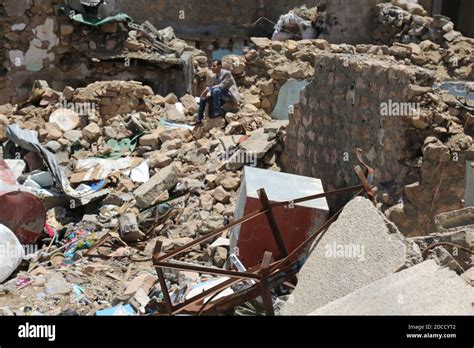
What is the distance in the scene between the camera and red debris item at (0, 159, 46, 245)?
7.79 meters

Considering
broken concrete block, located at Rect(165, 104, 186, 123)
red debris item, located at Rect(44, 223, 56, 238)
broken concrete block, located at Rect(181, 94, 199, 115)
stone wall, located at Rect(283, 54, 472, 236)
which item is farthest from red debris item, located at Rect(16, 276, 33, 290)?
broken concrete block, located at Rect(181, 94, 199, 115)

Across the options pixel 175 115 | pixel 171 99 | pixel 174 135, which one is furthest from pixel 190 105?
pixel 174 135

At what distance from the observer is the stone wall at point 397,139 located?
5.73 meters

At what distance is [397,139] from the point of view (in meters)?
5.94

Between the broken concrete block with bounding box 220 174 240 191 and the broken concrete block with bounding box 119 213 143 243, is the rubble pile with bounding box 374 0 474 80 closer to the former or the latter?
the broken concrete block with bounding box 220 174 240 191

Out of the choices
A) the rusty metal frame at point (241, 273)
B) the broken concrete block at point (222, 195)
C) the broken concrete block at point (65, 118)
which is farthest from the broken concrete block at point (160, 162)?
the rusty metal frame at point (241, 273)

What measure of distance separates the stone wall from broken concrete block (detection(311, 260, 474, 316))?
198cm

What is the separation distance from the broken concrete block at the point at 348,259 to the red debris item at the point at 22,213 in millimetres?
4233

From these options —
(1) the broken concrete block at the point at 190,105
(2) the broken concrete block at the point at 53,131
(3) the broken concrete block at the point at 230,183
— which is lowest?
(2) the broken concrete block at the point at 53,131

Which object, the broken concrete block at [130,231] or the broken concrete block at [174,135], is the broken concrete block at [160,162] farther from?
the broken concrete block at [130,231]

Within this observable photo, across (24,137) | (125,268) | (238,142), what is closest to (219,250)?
(125,268)

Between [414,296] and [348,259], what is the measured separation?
2.98 ft
